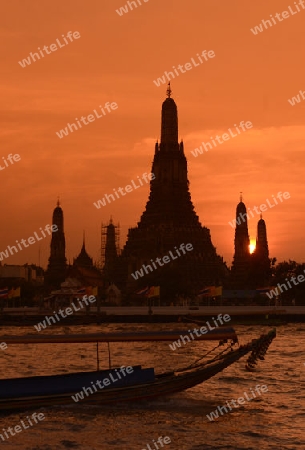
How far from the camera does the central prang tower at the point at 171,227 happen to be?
5497 inches

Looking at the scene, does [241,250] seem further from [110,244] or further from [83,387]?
[83,387]

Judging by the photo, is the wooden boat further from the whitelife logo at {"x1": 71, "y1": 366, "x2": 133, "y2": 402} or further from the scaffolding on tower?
the scaffolding on tower

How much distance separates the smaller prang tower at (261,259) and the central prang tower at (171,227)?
6040 millimetres

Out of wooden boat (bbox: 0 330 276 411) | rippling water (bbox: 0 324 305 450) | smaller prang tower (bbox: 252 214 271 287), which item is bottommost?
rippling water (bbox: 0 324 305 450)

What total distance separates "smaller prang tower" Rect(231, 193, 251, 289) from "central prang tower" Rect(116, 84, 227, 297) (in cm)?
672

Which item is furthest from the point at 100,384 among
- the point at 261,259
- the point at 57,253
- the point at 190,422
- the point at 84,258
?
the point at 84,258

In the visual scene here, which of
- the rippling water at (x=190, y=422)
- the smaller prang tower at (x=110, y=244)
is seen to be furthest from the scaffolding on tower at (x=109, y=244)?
the rippling water at (x=190, y=422)

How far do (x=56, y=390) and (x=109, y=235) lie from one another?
144457 mm

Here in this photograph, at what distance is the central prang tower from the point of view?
140 meters

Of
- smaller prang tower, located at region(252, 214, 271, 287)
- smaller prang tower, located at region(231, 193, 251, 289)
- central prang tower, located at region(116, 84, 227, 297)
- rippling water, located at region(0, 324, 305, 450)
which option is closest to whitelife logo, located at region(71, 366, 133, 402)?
rippling water, located at region(0, 324, 305, 450)

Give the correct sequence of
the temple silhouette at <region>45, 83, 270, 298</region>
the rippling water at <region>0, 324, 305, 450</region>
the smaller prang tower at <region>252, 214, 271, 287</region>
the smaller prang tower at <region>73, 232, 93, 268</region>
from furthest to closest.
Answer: the smaller prang tower at <region>73, 232, 93, 268</region>, the smaller prang tower at <region>252, 214, 271, 287</region>, the temple silhouette at <region>45, 83, 270, 298</region>, the rippling water at <region>0, 324, 305, 450</region>

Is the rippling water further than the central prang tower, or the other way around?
the central prang tower

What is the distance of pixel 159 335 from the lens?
3181cm

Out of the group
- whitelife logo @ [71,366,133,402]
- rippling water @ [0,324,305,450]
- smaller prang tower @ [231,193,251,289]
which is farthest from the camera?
smaller prang tower @ [231,193,251,289]
